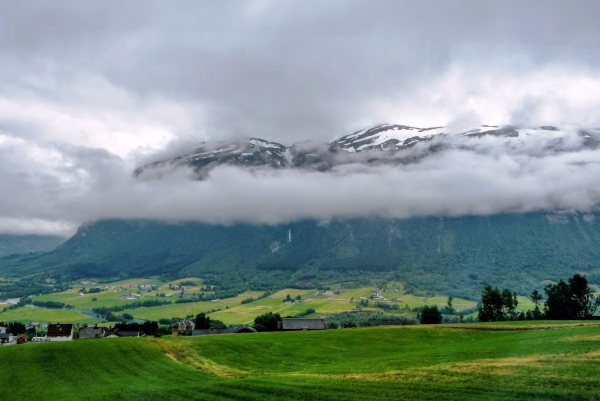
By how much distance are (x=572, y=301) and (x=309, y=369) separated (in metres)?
75.1

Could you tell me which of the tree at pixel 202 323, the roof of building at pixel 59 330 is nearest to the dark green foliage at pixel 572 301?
the tree at pixel 202 323

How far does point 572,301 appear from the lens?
92.2m

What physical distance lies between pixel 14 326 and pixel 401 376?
12570 centimetres

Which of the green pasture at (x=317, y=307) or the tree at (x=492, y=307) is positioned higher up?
the tree at (x=492, y=307)

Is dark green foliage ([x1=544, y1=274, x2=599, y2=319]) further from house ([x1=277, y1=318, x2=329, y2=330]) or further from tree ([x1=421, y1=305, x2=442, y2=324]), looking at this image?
house ([x1=277, y1=318, x2=329, y2=330])

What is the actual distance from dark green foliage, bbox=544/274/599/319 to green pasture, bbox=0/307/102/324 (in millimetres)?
136918

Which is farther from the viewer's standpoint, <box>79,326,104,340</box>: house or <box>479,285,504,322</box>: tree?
<box>79,326,104,340</box>: house

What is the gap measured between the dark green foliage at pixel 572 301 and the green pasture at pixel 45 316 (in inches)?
5390

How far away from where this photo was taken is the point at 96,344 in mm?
56062

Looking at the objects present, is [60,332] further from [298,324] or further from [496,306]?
[496,306]

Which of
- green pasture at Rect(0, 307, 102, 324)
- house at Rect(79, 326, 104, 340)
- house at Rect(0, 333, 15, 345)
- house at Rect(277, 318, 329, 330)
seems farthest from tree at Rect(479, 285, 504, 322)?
green pasture at Rect(0, 307, 102, 324)

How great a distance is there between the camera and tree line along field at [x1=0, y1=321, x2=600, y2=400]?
77.6 feet

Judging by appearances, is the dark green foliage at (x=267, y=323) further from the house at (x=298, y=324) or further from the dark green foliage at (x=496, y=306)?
the dark green foliage at (x=496, y=306)

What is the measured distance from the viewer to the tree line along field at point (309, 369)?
77.6ft
